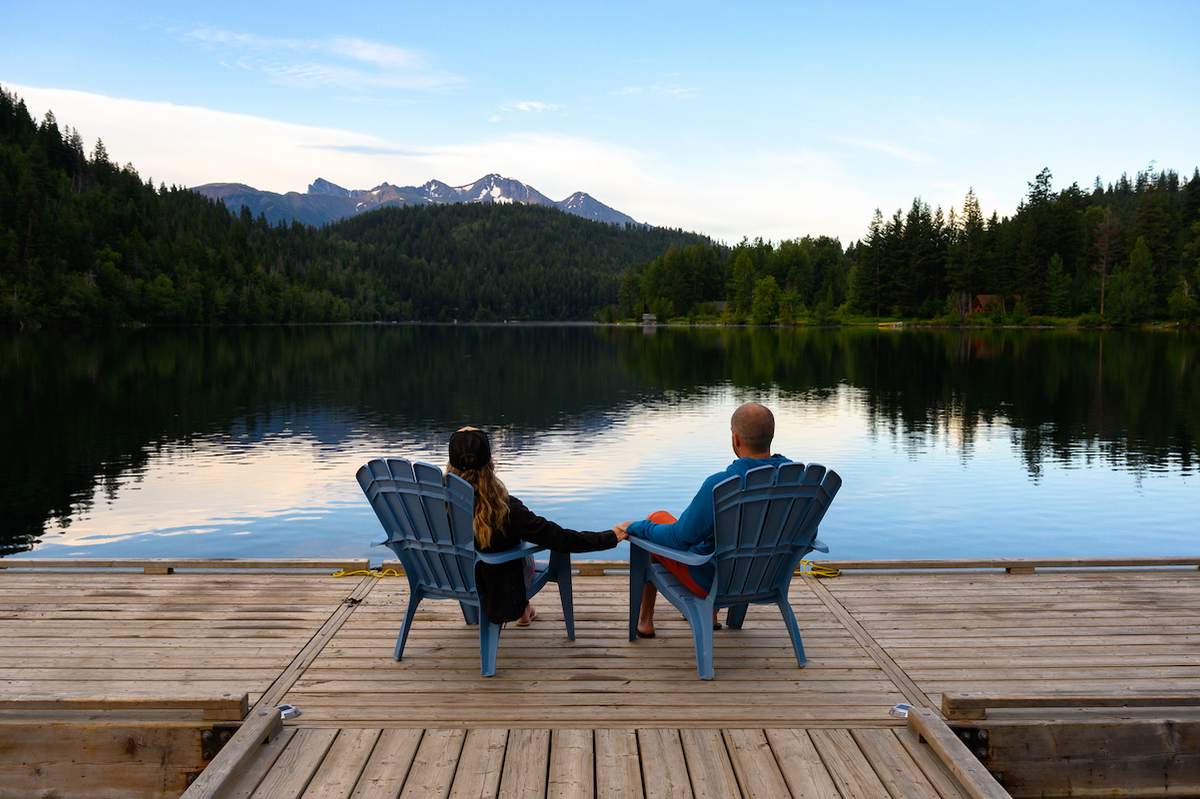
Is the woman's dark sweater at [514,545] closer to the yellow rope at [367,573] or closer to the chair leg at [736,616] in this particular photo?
the chair leg at [736,616]

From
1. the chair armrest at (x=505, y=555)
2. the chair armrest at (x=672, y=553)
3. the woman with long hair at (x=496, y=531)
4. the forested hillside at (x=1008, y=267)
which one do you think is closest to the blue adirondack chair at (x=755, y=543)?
the chair armrest at (x=672, y=553)

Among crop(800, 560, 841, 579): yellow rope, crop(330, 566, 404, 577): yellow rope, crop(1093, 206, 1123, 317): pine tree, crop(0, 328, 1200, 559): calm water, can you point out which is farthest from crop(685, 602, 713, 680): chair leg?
crop(1093, 206, 1123, 317): pine tree

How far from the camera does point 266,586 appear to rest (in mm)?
7512

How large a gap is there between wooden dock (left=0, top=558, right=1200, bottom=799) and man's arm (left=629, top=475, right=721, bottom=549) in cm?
78

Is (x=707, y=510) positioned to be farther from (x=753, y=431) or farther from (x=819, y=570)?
(x=819, y=570)

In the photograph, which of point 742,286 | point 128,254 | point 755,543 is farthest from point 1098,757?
point 742,286

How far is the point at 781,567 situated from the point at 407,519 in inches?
94.1

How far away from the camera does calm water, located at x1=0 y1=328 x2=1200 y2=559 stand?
49.2ft

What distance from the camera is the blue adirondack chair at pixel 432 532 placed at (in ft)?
17.8

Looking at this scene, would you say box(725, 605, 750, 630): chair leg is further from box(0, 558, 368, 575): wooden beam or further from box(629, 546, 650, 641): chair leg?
box(0, 558, 368, 575): wooden beam

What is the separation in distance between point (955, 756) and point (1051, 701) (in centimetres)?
91

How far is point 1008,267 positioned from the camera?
108438mm

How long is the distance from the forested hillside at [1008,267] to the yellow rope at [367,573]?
10107cm

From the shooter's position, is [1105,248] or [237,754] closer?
[237,754]
